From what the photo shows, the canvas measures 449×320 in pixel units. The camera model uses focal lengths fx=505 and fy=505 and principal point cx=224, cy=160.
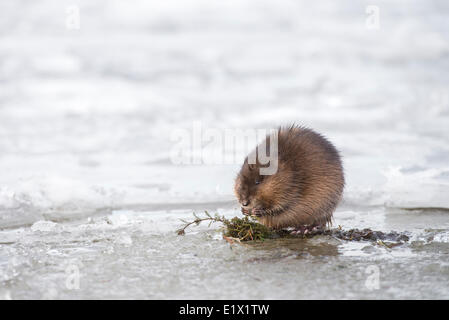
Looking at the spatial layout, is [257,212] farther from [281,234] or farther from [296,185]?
[296,185]

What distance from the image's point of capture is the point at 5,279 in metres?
3.79

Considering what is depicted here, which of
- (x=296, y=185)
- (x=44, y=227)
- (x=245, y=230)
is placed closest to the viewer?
(x=245, y=230)

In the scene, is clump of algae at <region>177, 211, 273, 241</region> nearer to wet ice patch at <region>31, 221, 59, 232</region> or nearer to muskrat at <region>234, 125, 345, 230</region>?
muskrat at <region>234, 125, 345, 230</region>

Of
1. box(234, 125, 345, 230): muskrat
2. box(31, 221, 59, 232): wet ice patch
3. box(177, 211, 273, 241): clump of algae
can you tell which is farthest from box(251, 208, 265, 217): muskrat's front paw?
box(31, 221, 59, 232): wet ice patch

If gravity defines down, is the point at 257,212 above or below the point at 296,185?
below

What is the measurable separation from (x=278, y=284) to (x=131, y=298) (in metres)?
1.01

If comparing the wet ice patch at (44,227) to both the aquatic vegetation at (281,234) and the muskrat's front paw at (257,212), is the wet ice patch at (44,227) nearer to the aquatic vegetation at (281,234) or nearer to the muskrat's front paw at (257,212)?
the aquatic vegetation at (281,234)

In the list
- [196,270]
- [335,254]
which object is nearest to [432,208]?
[335,254]

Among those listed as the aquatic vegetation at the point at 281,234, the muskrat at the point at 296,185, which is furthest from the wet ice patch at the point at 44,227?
the muskrat at the point at 296,185

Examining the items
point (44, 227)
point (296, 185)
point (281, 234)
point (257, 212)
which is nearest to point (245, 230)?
point (257, 212)

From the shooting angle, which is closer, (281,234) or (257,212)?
(257,212)

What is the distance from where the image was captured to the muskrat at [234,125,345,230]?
5309 mm

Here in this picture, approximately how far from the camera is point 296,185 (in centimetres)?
545
